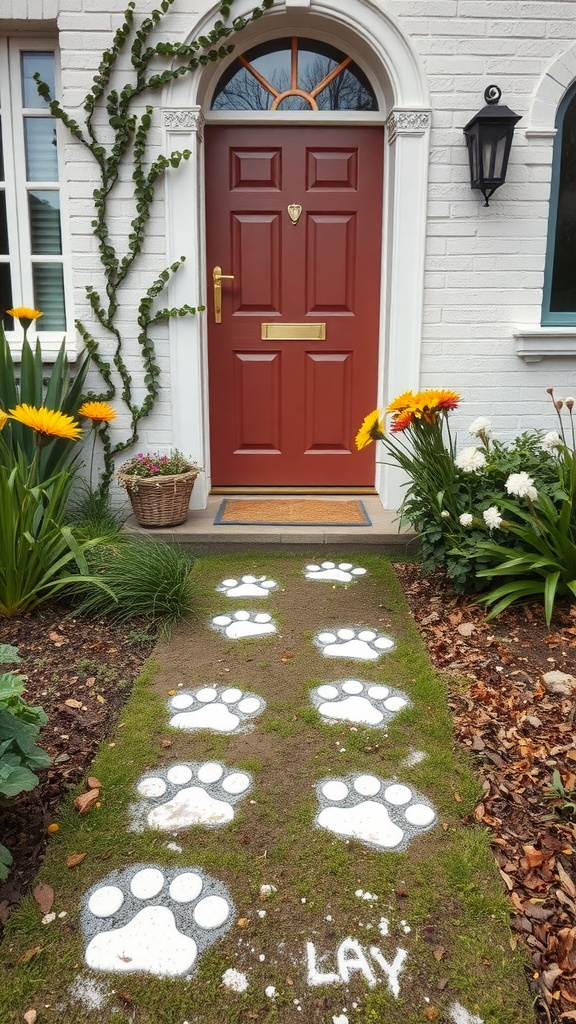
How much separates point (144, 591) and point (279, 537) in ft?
3.50

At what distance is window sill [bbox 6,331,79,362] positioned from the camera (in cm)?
436

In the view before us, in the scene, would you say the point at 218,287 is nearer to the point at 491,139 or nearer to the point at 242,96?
the point at 242,96

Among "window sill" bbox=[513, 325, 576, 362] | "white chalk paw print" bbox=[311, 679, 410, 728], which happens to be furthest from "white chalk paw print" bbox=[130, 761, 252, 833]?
"window sill" bbox=[513, 325, 576, 362]

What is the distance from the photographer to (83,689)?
2674mm

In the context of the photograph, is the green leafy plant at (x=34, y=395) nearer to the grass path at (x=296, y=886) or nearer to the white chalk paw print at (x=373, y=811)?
the grass path at (x=296, y=886)

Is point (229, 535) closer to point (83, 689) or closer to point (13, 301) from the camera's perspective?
point (83, 689)

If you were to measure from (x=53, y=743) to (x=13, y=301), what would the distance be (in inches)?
123

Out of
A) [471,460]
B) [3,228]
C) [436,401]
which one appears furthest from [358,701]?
[3,228]

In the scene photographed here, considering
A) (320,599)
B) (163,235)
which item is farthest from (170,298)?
(320,599)

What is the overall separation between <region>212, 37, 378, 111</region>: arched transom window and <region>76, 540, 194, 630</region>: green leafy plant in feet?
9.42

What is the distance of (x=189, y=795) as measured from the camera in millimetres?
2090

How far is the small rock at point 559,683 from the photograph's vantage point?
2.57m

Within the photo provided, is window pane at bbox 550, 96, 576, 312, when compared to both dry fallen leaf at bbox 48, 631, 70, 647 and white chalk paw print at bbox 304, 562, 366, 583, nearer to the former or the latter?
white chalk paw print at bbox 304, 562, 366, 583

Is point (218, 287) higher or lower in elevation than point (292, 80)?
lower
